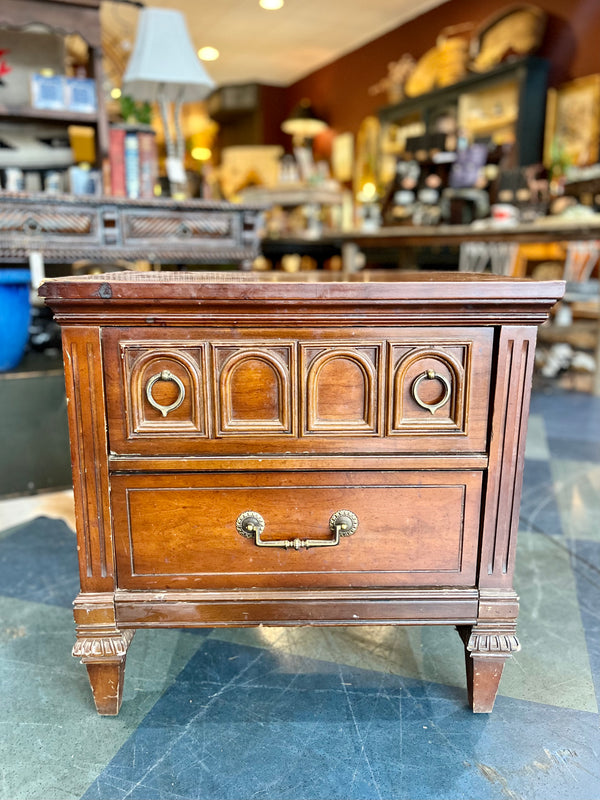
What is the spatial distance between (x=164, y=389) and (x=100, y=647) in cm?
40

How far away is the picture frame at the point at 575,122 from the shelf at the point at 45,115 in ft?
9.52

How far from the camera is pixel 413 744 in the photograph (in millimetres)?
905

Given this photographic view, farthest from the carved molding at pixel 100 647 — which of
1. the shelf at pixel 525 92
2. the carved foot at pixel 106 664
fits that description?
the shelf at pixel 525 92

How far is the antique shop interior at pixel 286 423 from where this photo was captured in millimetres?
860

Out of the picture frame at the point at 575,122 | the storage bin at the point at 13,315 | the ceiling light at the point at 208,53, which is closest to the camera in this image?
the storage bin at the point at 13,315

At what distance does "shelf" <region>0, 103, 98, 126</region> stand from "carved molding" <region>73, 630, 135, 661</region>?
81.9 inches

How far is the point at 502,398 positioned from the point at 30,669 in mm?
923

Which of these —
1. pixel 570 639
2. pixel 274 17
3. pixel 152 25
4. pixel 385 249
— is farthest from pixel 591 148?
pixel 570 639

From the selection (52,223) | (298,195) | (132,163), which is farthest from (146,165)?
(298,195)

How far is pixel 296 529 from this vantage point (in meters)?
0.93

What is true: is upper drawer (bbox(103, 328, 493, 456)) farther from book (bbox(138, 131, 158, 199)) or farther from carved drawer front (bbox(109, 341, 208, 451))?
book (bbox(138, 131, 158, 199))

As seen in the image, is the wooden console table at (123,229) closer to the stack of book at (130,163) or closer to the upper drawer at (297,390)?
the stack of book at (130,163)

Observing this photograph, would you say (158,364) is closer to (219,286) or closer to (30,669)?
(219,286)

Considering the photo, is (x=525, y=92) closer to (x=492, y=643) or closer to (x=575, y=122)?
(x=575, y=122)
